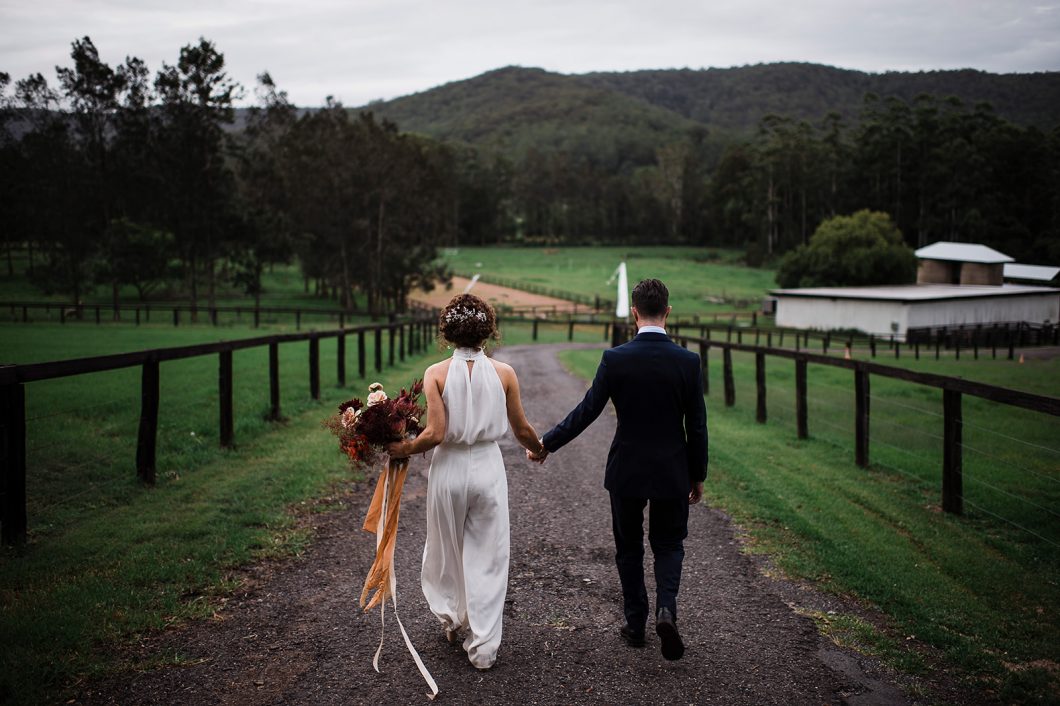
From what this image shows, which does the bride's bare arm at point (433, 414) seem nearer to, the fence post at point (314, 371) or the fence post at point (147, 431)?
the fence post at point (147, 431)

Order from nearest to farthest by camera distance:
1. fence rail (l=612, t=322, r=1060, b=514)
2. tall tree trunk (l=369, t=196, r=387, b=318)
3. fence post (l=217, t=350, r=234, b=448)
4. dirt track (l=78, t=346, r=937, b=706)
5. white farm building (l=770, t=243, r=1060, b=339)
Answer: dirt track (l=78, t=346, r=937, b=706)
fence rail (l=612, t=322, r=1060, b=514)
fence post (l=217, t=350, r=234, b=448)
white farm building (l=770, t=243, r=1060, b=339)
tall tree trunk (l=369, t=196, r=387, b=318)

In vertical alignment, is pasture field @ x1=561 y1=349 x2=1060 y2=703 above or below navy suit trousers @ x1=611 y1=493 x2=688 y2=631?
below

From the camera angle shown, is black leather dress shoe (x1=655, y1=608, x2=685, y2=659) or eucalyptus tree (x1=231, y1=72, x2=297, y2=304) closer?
black leather dress shoe (x1=655, y1=608, x2=685, y2=659)

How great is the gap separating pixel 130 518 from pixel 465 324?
416 centimetres

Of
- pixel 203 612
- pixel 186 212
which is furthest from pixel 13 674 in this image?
pixel 186 212

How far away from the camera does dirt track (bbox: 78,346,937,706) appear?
12.3ft

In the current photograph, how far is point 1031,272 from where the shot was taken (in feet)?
246

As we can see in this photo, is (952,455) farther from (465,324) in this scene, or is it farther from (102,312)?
(102,312)

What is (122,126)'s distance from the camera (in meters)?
52.9

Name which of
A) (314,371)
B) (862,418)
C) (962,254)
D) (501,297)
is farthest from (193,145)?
(962,254)

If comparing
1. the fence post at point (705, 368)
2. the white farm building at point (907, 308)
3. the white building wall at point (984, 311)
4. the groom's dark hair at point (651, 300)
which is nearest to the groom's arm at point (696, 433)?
the groom's dark hair at point (651, 300)

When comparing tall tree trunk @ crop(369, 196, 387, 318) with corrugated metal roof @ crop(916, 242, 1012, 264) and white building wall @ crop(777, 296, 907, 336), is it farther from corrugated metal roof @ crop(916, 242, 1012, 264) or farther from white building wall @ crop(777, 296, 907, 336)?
corrugated metal roof @ crop(916, 242, 1012, 264)

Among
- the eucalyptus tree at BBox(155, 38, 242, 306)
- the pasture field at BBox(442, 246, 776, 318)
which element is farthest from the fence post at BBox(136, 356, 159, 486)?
the pasture field at BBox(442, 246, 776, 318)

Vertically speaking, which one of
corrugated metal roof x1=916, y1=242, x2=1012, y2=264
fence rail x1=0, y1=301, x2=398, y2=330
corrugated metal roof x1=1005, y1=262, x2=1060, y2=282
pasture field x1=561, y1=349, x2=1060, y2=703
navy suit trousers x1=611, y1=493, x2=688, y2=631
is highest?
corrugated metal roof x1=916, y1=242, x2=1012, y2=264
